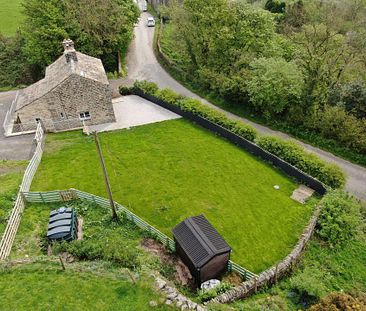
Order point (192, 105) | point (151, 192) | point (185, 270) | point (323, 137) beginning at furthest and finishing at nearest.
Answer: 1. point (192, 105)
2. point (323, 137)
3. point (151, 192)
4. point (185, 270)

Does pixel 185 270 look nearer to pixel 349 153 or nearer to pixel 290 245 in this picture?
pixel 290 245

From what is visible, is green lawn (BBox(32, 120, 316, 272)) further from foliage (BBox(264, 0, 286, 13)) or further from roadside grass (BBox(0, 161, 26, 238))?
foliage (BBox(264, 0, 286, 13))

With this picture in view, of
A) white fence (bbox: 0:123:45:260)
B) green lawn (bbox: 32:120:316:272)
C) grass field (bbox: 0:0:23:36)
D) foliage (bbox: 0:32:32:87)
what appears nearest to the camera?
white fence (bbox: 0:123:45:260)

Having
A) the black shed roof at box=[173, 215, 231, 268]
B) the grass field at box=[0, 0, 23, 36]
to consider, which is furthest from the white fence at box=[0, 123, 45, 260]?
the grass field at box=[0, 0, 23, 36]

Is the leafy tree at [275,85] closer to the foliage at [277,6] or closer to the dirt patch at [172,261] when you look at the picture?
the dirt patch at [172,261]

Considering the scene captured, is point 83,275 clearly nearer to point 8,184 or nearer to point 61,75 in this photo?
point 8,184

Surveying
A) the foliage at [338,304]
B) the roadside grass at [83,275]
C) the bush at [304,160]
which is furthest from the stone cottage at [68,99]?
the foliage at [338,304]

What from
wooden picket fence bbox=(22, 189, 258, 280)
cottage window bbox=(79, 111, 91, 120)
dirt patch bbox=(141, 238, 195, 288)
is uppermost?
cottage window bbox=(79, 111, 91, 120)

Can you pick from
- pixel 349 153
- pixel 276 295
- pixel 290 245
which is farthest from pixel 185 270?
pixel 349 153

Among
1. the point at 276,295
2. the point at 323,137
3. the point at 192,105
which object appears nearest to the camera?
the point at 276,295
